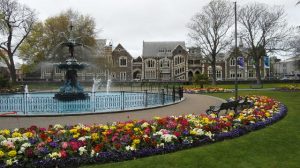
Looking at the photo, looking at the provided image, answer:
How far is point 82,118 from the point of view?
569 inches

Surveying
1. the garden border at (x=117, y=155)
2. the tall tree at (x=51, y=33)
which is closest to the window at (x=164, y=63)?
the tall tree at (x=51, y=33)

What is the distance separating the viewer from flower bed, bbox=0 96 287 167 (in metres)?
6.84

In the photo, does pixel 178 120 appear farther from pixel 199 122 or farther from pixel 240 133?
pixel 240 133

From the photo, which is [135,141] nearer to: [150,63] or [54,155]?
[54,155]

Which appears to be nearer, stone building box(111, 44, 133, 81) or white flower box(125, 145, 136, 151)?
white flower box(125, 145, 136, 151)

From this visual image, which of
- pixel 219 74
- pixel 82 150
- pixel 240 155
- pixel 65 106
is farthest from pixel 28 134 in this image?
pixel 219 74

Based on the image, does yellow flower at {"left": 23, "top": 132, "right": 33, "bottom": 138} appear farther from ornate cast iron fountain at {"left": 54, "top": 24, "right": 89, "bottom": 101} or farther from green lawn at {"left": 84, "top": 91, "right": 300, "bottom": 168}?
ornate cast iron fountain at {"left": 54, "top": 24, "right": 89, "bottom": 101}

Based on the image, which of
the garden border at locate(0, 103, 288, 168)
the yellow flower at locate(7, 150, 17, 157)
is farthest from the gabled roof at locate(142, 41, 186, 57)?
the yellow flower at locate(7, 150, 17, 157)

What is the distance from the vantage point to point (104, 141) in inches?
302

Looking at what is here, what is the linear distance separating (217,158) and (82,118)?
8.77 m

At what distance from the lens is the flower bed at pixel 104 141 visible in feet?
22.4

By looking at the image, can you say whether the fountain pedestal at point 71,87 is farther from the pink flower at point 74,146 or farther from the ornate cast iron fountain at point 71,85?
the pink flower at point 74,146

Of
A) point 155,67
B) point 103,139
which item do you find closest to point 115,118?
point 103,139

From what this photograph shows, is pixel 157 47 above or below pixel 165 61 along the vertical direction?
above
